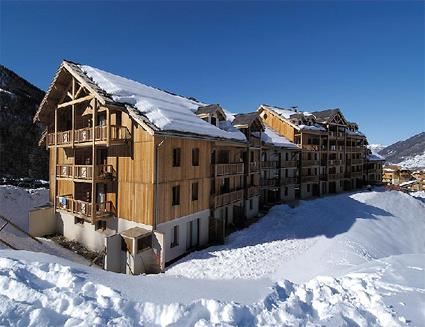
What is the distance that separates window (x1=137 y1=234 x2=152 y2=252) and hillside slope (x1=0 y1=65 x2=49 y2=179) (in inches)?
1139

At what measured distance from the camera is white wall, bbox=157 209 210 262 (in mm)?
17625

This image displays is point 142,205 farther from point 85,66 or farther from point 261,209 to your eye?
point 261,209

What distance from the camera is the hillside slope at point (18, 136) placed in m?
37.2

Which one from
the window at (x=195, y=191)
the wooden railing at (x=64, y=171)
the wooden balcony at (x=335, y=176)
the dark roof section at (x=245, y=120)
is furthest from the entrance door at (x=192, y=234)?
the wooden balcony at (x=335, y=176)

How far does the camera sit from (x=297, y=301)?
695 cm

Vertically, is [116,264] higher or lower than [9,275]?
lower

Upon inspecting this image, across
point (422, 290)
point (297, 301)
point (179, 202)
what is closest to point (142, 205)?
point (179, 202)

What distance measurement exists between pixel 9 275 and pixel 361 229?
25278 mm

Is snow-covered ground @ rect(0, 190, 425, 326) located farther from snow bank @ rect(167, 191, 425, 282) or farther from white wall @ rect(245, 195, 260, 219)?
white wall @ rect(245, 195, 260, 219)

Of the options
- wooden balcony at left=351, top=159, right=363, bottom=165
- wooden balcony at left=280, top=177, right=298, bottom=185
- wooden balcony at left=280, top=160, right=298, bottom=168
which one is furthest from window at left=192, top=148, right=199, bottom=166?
wooden balcony at left=351, top=159, right=363, bottom=165

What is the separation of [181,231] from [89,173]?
7478 mm

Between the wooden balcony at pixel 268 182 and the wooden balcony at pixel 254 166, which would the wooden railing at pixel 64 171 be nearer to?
the wooden balcony at pixel 254 166

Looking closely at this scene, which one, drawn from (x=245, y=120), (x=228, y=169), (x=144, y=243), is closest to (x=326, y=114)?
(x=245, y=120)

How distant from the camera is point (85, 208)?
61.9ft
